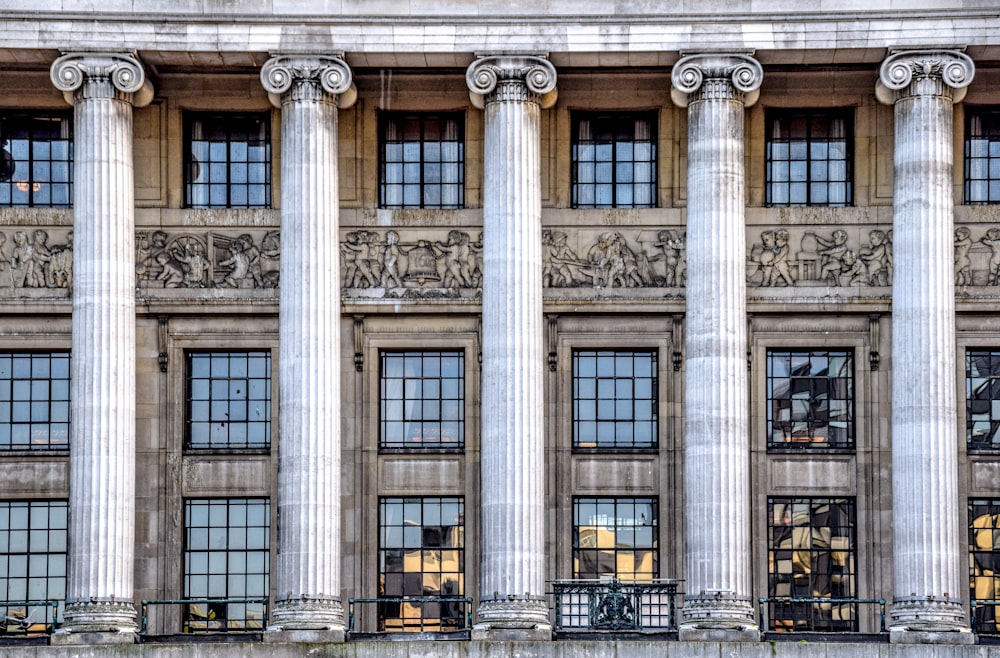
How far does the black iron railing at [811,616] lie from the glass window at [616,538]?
2759 millimetres

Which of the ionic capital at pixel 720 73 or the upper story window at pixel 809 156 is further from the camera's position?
the upper story window at pixel 809 156

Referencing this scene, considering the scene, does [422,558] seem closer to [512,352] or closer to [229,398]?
[512,352]

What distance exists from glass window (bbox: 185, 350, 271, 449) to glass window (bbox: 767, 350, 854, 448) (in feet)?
37.4

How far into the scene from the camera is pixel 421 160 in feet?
191

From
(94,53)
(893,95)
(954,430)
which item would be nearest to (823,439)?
(954,430)

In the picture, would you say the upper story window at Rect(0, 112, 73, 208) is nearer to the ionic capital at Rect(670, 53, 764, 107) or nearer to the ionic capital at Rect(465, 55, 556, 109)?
the ionic capital at Rect(465, 55, 556, 109)

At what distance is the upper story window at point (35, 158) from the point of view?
57.9m

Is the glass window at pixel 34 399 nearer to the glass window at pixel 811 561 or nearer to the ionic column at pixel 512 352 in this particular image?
the ionic column at pixel 512 352

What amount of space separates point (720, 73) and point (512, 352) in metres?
7.54

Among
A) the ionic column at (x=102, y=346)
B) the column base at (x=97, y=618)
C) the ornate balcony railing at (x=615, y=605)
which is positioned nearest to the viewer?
the column base at (x=97, y=618)

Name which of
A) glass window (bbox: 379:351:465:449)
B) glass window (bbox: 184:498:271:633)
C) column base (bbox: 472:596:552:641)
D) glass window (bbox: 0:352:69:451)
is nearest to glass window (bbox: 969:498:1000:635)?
column base (bbox: 472:596:552:641)

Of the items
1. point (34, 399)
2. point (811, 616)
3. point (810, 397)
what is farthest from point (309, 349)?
point (811, 616)

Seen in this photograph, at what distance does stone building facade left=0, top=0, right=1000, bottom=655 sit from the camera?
54531mm

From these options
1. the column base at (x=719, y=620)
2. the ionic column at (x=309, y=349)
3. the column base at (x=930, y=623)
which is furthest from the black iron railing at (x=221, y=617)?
the column base at (x=930, y=623)
